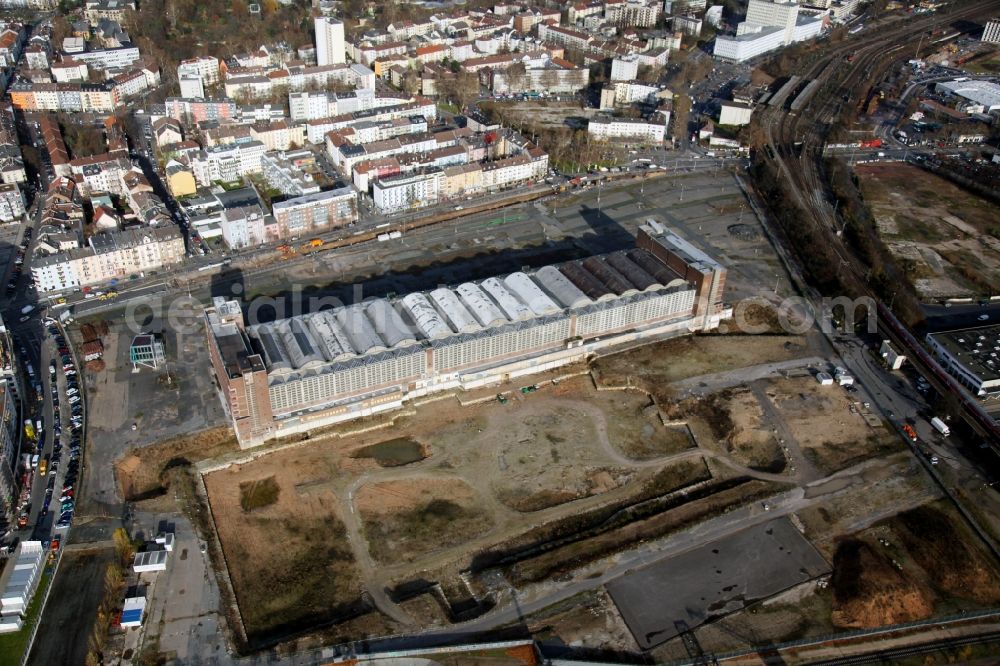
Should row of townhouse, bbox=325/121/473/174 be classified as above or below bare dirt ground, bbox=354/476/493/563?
above

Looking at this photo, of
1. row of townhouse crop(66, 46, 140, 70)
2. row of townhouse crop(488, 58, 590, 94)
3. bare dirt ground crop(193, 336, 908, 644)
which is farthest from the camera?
row of townhouse crop(488, 58, 590, 94)

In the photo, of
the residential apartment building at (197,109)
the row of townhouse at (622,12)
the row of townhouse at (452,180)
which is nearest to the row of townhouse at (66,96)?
the residential apartment building at (197,109)

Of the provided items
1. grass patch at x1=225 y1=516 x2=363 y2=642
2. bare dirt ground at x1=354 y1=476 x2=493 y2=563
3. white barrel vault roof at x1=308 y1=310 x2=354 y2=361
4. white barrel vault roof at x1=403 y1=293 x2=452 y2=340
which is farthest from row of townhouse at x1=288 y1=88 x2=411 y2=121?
grass patch at x1=225 y1=516 x2=363 y2=642

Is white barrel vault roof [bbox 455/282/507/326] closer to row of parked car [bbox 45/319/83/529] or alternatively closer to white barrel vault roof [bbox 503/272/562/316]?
white barrel vault roof [bbox 503/272/562/316]

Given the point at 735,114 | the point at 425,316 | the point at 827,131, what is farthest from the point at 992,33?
the point at 425,316

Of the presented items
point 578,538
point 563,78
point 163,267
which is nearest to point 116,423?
point 163,267

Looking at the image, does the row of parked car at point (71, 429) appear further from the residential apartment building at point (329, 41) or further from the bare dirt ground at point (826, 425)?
the residential apartment building at point (329, 41)
